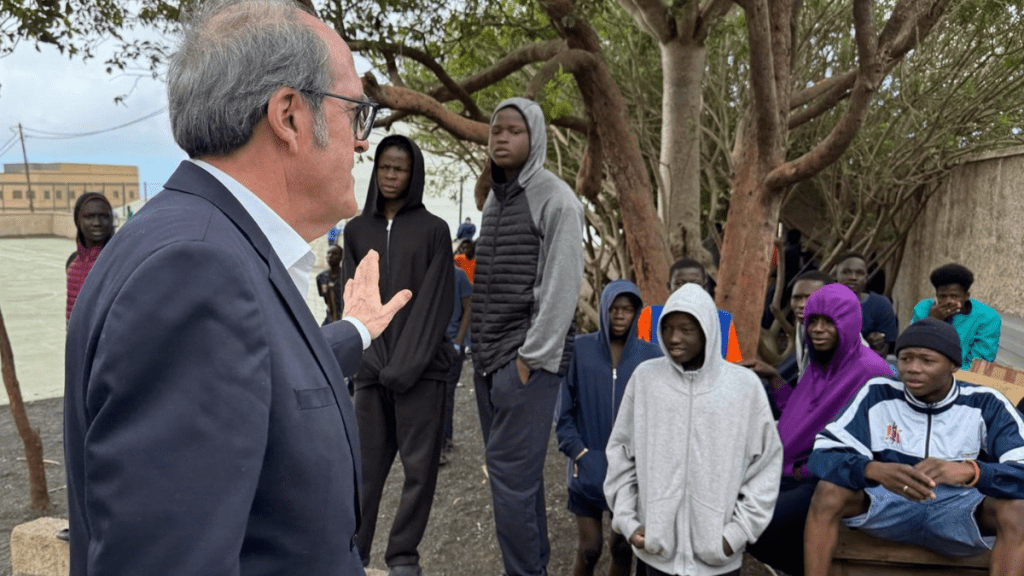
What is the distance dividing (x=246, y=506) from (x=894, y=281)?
1137cm

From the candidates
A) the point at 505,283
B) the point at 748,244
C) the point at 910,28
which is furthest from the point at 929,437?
the point at 910,28

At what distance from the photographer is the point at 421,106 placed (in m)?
5.55

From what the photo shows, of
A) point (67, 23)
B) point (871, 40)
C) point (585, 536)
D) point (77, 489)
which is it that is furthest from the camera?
point (67, 23)

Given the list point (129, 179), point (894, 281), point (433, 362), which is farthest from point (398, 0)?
point (129, 179)

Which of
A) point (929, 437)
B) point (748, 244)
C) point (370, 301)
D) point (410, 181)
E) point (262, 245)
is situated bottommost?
point (929, 437)

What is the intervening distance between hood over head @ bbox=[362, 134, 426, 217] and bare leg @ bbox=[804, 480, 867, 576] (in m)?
2.26

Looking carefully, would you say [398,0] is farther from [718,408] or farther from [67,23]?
[718,408]

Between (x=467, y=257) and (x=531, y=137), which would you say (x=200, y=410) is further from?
(x=467, y=257)

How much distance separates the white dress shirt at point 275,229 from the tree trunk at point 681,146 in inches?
220

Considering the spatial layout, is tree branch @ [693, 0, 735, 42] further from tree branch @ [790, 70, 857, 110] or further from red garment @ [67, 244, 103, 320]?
red garment @ [67, 244, 103, 320]

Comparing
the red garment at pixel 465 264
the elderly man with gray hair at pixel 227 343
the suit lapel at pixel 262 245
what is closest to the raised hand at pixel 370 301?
the elderly man with gray hair at pixel 227 343

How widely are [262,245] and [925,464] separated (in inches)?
116

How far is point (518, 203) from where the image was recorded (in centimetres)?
Answer: 363

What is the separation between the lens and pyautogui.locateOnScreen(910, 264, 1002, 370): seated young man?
16.6 ft
